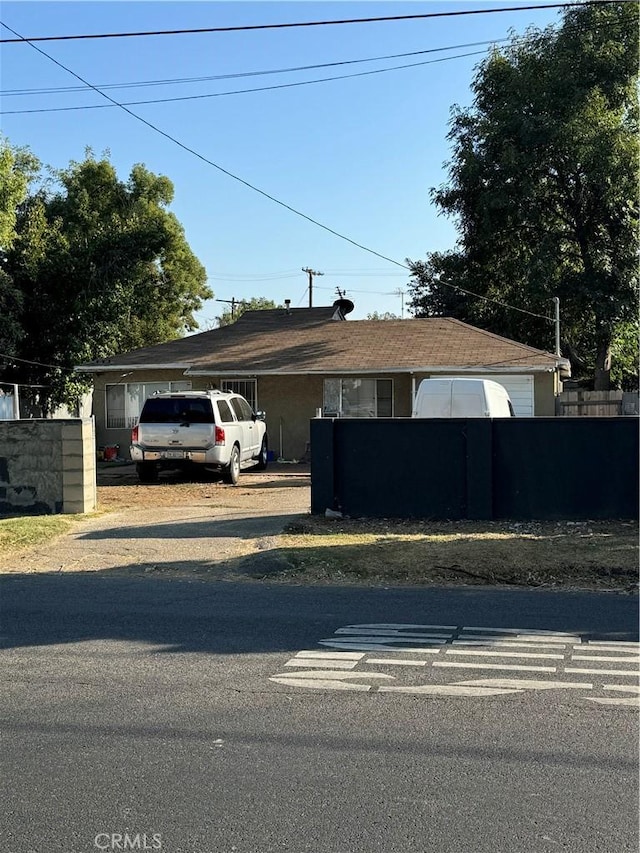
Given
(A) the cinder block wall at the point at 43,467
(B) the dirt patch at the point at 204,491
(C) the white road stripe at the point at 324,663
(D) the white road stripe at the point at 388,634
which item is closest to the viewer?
(C) the white road stripe at the point at 324,663

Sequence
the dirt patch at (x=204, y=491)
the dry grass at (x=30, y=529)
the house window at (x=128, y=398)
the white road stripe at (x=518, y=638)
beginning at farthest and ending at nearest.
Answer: the house window at (x=128, y=398) → the dirt patch at (x=204, y=491) → the dry grass at (x=30, y=529) → the white road stripe at (x=518, y=638)

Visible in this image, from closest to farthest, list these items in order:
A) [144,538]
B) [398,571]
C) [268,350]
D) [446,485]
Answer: [398,571]
[144,538]
[446,485]
[268,350]

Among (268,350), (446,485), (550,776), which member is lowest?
(550,776)

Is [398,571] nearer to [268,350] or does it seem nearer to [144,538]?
[144,538]

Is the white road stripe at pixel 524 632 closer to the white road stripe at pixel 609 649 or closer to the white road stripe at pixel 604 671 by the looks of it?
the white road stripe at pixel 609 649

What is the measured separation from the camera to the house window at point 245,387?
81.9 feet

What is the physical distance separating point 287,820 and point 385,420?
9.53 m

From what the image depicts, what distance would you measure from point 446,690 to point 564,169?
30.2 meters

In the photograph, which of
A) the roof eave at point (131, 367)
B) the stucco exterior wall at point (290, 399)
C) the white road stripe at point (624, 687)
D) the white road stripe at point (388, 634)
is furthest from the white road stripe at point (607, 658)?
the roof eave at point (131, 367)

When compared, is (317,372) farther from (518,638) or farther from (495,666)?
(495,666)

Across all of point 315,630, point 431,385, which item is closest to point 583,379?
point 431,385

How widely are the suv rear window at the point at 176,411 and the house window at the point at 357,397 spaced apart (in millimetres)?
7083

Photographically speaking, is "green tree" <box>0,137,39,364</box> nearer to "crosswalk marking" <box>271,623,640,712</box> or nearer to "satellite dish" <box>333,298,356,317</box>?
"satellite dish" <box>333,298,356,317</box>

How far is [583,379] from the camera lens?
43625mm
